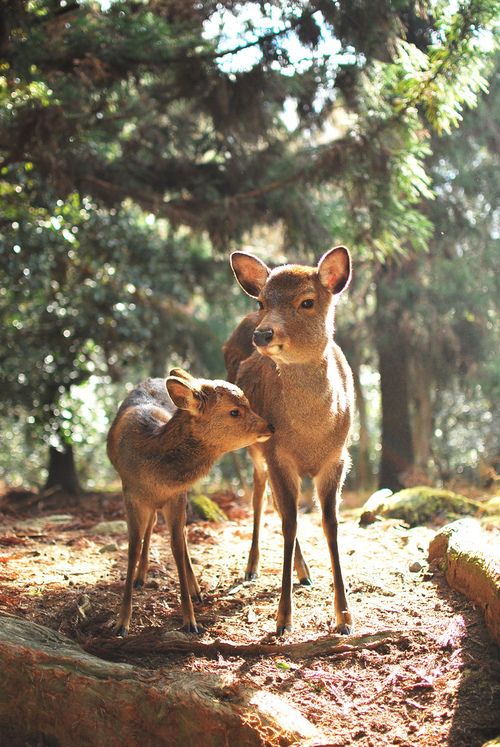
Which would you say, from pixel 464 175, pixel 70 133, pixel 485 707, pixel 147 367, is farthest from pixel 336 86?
pixel 147 367

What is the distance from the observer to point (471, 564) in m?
5.12

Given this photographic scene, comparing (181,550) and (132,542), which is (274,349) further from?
(132,542)

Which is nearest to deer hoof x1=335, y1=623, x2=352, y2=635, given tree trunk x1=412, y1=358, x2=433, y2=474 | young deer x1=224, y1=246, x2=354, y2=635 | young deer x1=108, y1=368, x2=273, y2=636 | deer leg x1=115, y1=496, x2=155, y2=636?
young deer x1=224, y1=246, x2=354, y2=635

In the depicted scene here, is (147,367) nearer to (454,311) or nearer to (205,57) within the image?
(454,311)

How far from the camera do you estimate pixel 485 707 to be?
3873 mm

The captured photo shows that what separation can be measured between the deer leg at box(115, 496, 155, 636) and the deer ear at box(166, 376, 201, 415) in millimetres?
777

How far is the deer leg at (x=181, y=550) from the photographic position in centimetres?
513

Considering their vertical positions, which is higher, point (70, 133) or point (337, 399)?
point (70, 133)

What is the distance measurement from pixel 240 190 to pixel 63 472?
5.51 m

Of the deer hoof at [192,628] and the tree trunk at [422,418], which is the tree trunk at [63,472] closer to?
the tree trunk at [422,418]

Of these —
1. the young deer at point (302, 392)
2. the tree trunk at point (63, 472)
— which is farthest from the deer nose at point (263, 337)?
the tree trunk at point (63, 472)

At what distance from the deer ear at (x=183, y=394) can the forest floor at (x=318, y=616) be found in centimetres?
145

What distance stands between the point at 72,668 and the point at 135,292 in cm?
881

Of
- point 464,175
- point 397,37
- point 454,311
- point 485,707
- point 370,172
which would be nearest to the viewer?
point 485,707
